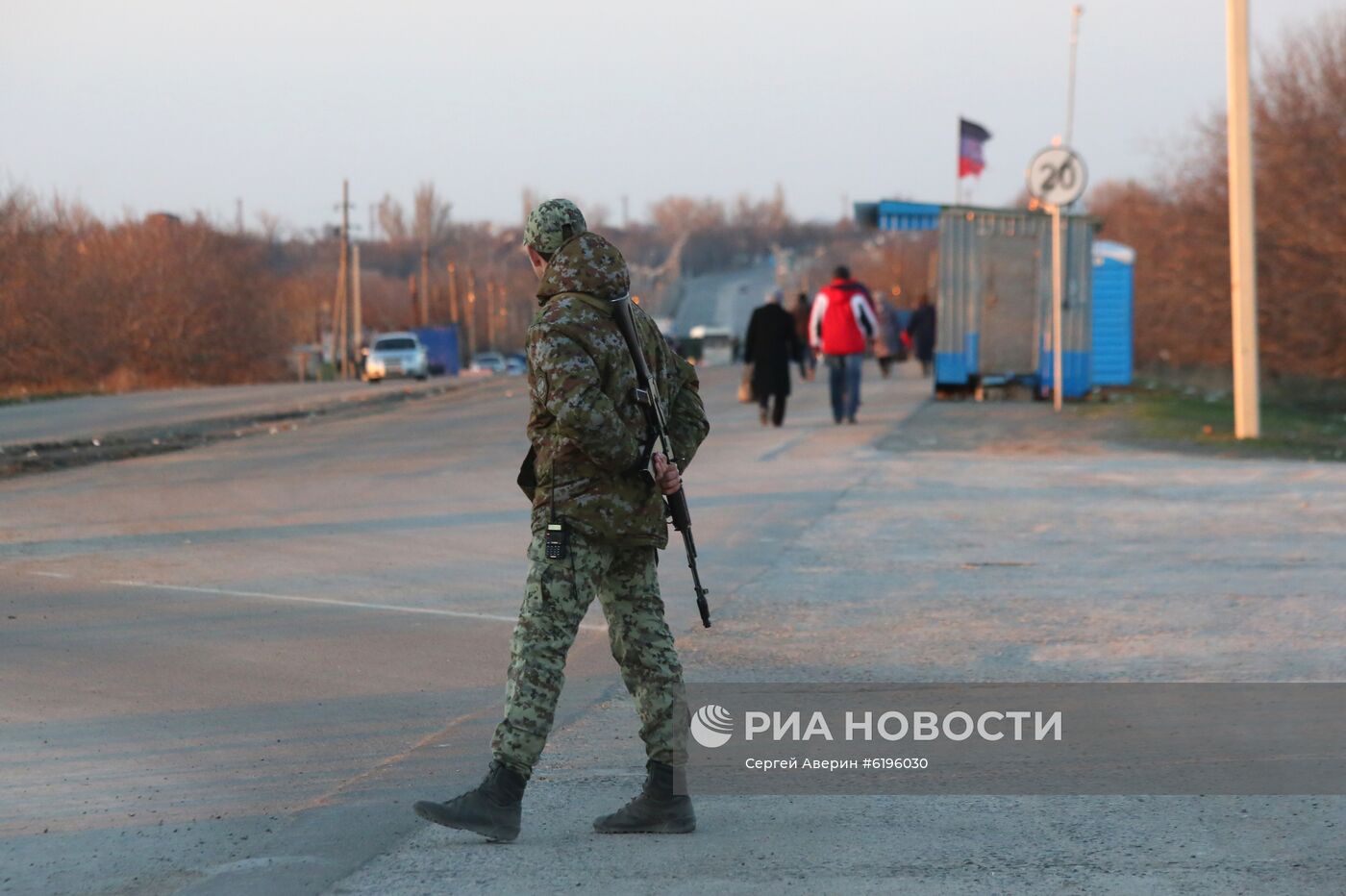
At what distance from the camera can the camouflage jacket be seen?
15.2 feet

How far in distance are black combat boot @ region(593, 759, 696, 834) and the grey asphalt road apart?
16.0m

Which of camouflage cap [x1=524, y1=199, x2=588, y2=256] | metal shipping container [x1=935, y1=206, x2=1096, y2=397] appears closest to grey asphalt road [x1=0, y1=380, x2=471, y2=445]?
metal shipping container [x1=935, y1=206, x2=1096, y2=397]

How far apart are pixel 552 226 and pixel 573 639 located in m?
1.14

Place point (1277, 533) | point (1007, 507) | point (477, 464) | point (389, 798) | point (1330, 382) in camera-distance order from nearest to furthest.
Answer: point (389, 798) < point (1277, 533) < point (1007, 507) < point (477, 464) < point (1330, 382)

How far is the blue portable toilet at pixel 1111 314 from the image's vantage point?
27438 millimetres

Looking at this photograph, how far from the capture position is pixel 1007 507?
1270 centimetres

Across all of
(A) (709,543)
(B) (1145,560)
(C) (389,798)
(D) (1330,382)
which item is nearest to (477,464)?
(A) (709,543)

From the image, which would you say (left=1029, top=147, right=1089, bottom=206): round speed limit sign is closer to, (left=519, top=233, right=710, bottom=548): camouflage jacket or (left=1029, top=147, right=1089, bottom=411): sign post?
(left=1029, top=147, right=1089, bottom=411): sign post

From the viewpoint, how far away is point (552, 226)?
4.78 m

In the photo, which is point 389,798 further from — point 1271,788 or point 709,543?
point 709,543

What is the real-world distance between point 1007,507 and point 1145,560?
2576 millimetres

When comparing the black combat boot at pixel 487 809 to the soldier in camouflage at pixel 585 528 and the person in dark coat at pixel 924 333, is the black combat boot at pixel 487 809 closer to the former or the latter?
the soldier in camouflage at pixel 585 528

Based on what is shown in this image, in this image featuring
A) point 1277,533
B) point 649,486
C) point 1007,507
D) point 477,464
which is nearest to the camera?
point 649,486

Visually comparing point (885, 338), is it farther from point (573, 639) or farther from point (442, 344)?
point (442, 344)
